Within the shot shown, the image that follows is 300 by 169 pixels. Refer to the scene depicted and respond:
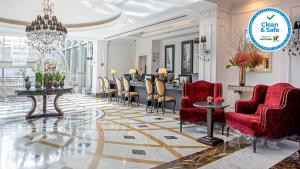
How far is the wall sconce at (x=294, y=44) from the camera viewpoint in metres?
4.79

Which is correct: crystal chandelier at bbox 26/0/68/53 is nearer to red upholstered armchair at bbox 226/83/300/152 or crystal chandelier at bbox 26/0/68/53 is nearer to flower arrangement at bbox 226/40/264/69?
flower arrangement at bbox 226/40/264/69

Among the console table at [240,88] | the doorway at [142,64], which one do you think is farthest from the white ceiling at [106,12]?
the doorway at [142,64]

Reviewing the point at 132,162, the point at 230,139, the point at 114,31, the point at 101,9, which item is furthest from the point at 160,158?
the point at 114,31

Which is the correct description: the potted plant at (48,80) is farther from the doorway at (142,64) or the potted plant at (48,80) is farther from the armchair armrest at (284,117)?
the doorway at (142,64)

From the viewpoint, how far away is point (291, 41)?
192 inches

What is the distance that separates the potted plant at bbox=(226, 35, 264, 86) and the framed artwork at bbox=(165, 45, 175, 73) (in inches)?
216

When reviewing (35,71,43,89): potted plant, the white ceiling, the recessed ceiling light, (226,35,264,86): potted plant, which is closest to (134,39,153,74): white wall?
the white ceiling

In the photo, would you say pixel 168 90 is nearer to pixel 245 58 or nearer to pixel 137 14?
pixel 137 14

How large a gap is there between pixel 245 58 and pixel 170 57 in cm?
624

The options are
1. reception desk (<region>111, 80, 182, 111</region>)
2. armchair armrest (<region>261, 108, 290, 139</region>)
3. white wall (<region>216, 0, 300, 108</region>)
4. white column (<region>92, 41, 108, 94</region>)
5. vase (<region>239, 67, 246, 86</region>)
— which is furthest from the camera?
white column (<region>92, 41, 108, 94</region>)

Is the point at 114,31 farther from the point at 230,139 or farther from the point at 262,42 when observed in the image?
the point at 230,139

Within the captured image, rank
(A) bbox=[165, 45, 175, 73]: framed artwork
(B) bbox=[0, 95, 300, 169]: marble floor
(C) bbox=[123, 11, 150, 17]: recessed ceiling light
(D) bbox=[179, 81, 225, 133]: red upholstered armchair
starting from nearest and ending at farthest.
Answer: (B) bbox=[0, 95, 300, 169]: marble floor < (D) bbox=[179, 81, 225, 133]: red upholstered armchair < (C) bbox=[123, 11, 150, 17]: recessed ceiling light < (A) bbox=[165, 45, 175, 73]: framed artwork

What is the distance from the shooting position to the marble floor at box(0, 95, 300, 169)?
3074 mm

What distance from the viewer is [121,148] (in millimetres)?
3699
